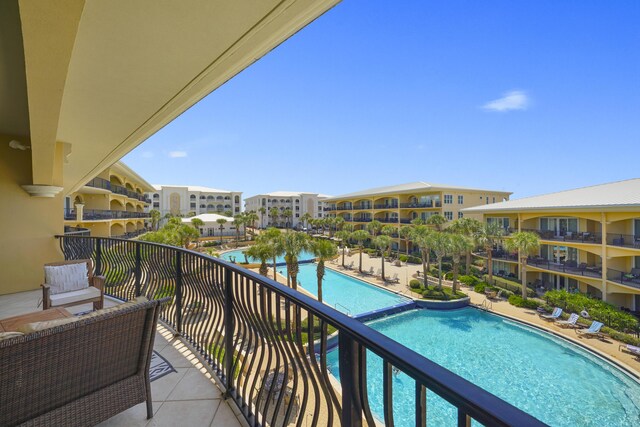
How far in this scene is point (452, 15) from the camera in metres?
7.82

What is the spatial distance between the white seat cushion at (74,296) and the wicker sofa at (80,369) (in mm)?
3337

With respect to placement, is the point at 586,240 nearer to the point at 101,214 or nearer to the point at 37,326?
the point at 37,326

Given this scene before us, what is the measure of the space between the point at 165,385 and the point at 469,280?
2339 centimetres

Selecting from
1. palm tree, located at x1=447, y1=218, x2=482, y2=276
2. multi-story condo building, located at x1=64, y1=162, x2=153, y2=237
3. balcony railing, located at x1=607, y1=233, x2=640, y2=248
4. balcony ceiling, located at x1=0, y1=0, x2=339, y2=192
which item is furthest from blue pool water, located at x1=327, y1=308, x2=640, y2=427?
multi-story condo building, located at x1=64, y1=162, x2=153, y2=237

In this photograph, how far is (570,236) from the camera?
1892 centimetres

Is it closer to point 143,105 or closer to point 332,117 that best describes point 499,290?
point 332,117

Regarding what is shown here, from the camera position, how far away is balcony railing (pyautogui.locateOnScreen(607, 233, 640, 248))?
615 inches

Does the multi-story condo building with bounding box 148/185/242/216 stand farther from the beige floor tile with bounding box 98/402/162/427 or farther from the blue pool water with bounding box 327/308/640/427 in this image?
the beige floor tile with bounding box 98/402/162/427

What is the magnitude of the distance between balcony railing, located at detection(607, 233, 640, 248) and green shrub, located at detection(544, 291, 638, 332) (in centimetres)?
364

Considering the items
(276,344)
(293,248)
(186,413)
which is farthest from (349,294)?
(276,344)

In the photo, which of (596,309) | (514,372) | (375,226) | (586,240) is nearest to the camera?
(514,372)

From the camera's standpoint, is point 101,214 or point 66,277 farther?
point 101,214

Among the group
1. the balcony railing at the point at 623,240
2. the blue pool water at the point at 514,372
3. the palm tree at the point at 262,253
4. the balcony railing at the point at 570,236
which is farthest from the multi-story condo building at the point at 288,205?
the balcony railing at the point at 623,240

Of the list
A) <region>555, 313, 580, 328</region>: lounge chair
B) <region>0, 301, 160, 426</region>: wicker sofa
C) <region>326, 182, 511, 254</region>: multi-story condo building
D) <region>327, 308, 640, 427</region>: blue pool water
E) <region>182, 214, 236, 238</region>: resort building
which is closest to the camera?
<region>0, 301, 160, 426</region>: wicker sofa
